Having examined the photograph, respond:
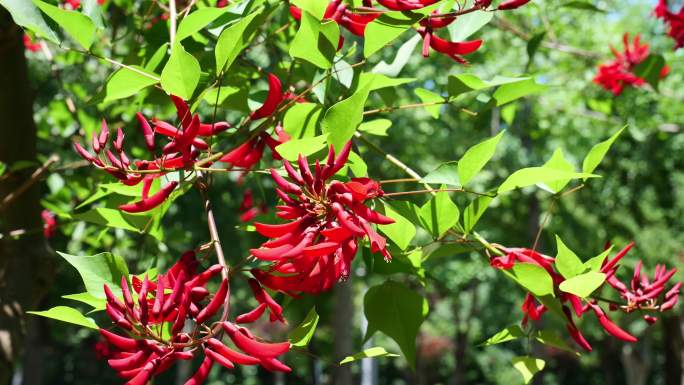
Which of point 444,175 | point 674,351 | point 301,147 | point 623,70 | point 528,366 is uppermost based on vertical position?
point 301,147

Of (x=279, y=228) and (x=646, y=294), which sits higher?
(x=279, y=228)

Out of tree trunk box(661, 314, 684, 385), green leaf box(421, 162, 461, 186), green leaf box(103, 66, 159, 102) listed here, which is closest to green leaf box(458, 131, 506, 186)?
green leaf box(421, 162, 461, 186)

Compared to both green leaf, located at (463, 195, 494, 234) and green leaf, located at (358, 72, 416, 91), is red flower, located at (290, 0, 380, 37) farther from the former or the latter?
green leaf, located at (463, 195, 494, 234)

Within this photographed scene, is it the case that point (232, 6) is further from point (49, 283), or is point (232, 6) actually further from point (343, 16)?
point (49, 283)

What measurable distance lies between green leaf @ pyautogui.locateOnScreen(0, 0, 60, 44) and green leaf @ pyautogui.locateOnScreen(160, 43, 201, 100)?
176mm

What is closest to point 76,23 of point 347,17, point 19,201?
point 347,17

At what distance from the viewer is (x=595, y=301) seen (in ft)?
2.83

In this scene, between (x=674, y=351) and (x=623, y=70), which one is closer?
(x=623, y=70)

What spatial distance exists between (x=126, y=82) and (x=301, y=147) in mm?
247

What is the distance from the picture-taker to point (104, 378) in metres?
20.3

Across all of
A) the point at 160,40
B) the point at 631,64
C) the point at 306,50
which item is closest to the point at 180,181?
the point at 306,50

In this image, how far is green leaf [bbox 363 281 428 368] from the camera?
951 millimetres

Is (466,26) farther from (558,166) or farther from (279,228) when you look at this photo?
(279,228)

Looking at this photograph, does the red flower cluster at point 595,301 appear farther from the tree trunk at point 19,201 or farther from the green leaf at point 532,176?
the tree trunk at point 19,201
